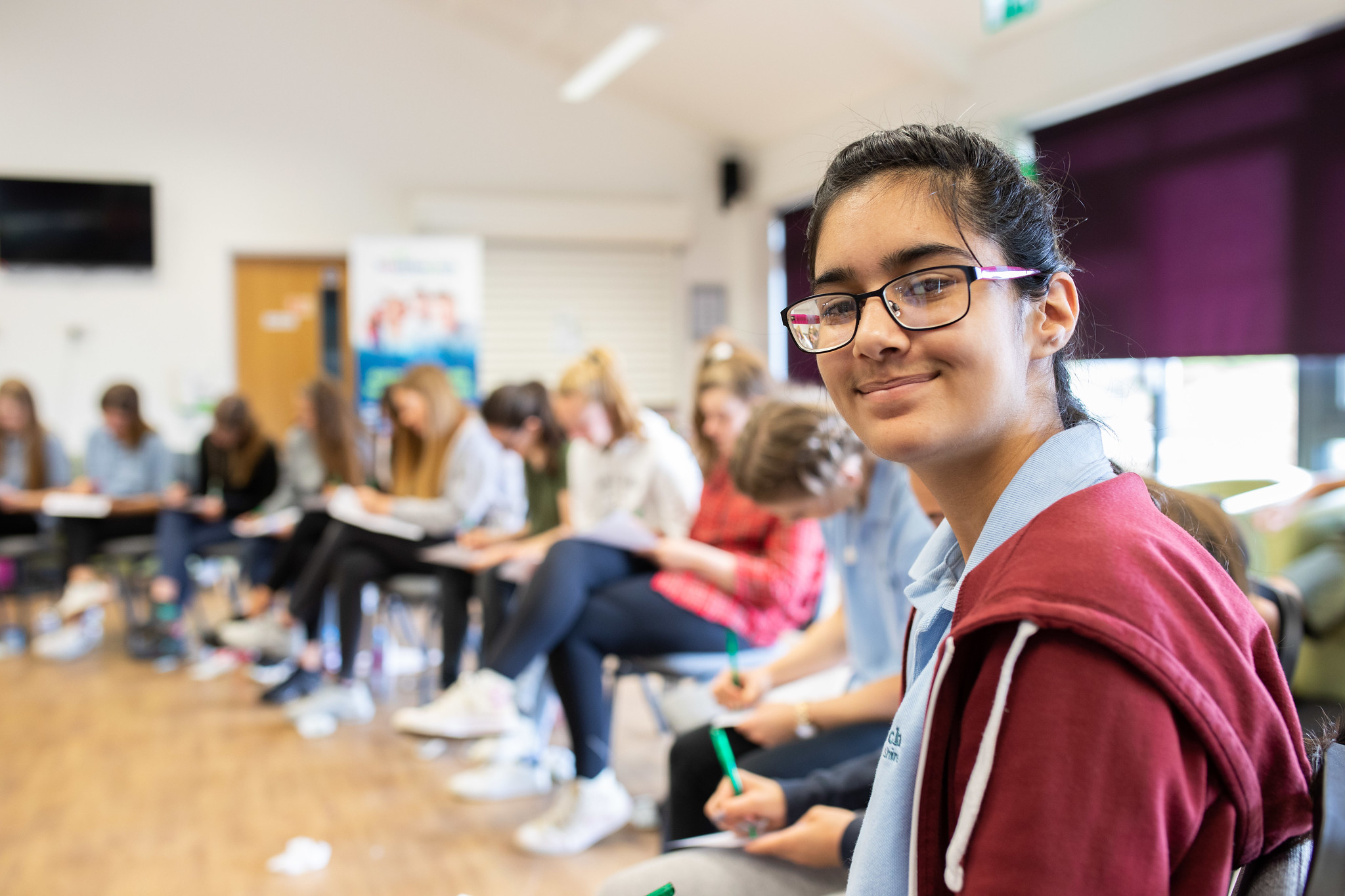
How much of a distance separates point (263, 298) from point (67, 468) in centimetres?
227

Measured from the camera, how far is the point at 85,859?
2.36m

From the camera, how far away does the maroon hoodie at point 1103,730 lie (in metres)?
0.55

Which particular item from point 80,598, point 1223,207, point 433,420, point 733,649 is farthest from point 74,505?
point 1223,207

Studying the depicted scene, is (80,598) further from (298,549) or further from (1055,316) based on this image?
(1055,316)

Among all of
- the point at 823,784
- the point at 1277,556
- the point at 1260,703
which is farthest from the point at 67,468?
the point at 1260,703

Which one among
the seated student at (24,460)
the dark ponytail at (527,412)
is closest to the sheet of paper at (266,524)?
the seated student at (24,460)

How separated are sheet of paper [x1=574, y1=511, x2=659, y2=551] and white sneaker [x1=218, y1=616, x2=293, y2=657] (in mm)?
2132

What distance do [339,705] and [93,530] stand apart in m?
2.11

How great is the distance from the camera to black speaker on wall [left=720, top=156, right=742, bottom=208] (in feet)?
24.9

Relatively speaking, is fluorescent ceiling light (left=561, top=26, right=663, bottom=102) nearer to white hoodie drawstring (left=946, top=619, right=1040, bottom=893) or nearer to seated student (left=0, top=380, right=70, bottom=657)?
seated student (left=0, top=380, right=70, bottom=657)

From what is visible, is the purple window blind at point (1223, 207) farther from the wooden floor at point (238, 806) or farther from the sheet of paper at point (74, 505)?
the sheet of paper at point (74, 505)

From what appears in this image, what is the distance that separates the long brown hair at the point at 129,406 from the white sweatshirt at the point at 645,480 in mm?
2992

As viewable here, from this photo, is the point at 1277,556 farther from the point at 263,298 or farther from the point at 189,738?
the point at 263,298

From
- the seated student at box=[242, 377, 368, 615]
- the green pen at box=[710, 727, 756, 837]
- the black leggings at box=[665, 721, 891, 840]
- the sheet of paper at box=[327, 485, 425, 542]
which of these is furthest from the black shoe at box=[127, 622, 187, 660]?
the green pen at box=[710, 727, 756, 837]
